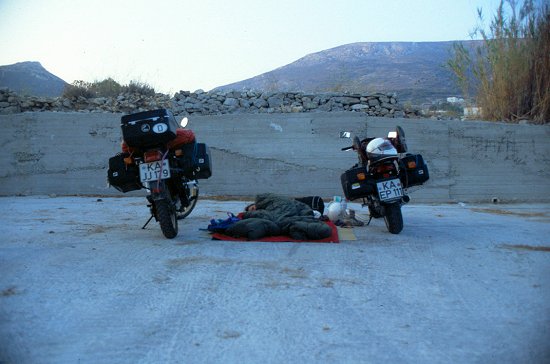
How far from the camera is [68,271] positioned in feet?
16.4

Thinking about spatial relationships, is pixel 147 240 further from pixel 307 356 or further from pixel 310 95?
pixel 310 95

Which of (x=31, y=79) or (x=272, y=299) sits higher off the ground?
(x=31, y=79)

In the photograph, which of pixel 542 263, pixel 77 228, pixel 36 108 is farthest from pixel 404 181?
pixel 36 108

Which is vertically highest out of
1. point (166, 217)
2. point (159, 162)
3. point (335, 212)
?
point (159, 162)

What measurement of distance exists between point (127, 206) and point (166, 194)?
3.98 meters

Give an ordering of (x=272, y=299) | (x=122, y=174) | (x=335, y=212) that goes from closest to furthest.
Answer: (x=272, y=299) → (x=122, y=174) → (x=335, y=212)

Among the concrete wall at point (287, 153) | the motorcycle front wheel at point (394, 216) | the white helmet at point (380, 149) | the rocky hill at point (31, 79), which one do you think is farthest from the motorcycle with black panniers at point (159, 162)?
the rocky hill at point (31, 79)

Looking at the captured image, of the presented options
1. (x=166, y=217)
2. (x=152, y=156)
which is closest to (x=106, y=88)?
(x=152, y=156)

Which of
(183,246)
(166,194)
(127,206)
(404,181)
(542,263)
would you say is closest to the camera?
(542,263)

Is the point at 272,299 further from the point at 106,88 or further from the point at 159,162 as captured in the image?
the point at 106,88

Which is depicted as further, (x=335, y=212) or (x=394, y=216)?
(x=335, y=212)

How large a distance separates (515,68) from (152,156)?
9.74m

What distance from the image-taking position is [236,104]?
16609 mm

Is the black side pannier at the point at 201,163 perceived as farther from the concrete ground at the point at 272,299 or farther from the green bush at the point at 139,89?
the green bush at the point at 139,89
